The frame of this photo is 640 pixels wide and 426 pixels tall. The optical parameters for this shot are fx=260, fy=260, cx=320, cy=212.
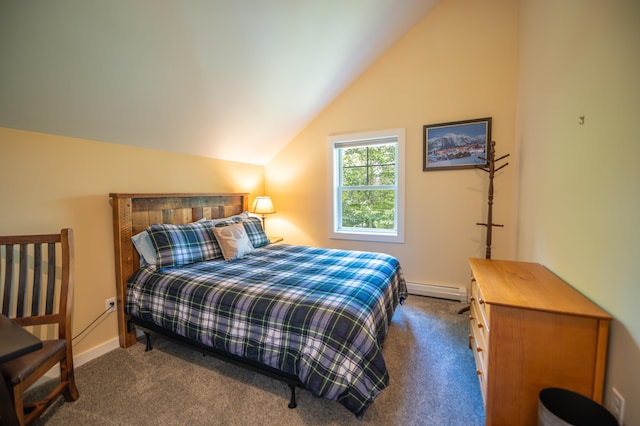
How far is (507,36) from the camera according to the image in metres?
2.66

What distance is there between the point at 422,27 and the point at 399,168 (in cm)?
162

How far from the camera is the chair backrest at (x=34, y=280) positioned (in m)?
1.53

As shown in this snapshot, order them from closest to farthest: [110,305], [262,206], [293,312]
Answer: [293,312]
[110,305]
[262,206]

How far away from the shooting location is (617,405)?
1012 mm

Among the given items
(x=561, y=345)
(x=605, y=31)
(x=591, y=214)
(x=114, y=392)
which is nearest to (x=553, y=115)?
(x=605, y=31)

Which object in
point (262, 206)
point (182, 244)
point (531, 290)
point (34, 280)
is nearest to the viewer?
point (531, 290)

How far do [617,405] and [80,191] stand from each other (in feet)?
10.6

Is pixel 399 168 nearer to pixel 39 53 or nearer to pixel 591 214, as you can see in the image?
pixel 591 214

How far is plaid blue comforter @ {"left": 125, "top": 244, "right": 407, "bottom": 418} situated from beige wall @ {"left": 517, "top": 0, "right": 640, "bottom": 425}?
3.36 ft

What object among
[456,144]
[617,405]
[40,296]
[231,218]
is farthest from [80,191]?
[456,144]

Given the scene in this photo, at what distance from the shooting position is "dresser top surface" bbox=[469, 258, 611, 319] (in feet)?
3.74

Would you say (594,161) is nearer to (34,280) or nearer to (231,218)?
(231,218)

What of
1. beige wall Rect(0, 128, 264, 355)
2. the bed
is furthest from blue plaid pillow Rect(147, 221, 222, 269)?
beige wall Rect(0, 128, 264, 355)

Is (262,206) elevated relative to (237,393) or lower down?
elevated
